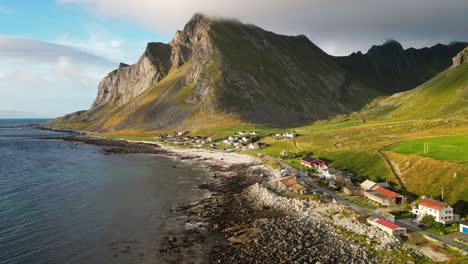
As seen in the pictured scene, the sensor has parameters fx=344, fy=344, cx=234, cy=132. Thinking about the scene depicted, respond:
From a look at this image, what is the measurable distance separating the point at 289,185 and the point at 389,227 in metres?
31.9

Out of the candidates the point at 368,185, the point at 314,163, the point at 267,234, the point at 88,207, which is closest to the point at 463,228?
the point at 368,185

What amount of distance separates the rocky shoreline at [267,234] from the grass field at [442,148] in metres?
29.5

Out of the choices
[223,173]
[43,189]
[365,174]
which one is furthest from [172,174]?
[365,174]

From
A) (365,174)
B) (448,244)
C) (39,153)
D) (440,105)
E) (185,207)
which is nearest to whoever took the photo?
(448,244)

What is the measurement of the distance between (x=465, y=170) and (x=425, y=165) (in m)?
8.96

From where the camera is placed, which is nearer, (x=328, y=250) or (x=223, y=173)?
(x=328, y=250)

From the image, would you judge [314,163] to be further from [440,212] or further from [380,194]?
[440,212]

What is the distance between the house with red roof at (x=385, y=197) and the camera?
6550 cm

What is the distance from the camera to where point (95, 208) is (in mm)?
73438

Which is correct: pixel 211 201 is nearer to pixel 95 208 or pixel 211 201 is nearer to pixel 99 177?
pixel 95 208

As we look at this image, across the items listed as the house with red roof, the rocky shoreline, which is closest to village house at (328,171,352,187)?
the house with red roof

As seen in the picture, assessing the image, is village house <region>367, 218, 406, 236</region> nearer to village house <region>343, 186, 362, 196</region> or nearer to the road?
the road

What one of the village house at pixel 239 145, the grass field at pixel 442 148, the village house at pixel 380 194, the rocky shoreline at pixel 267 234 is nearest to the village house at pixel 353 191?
the village house at pixel 380 194

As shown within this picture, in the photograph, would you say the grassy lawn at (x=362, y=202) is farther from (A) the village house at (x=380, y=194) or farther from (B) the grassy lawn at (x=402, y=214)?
(B) the grassy lawn at (x=402, y=214)
